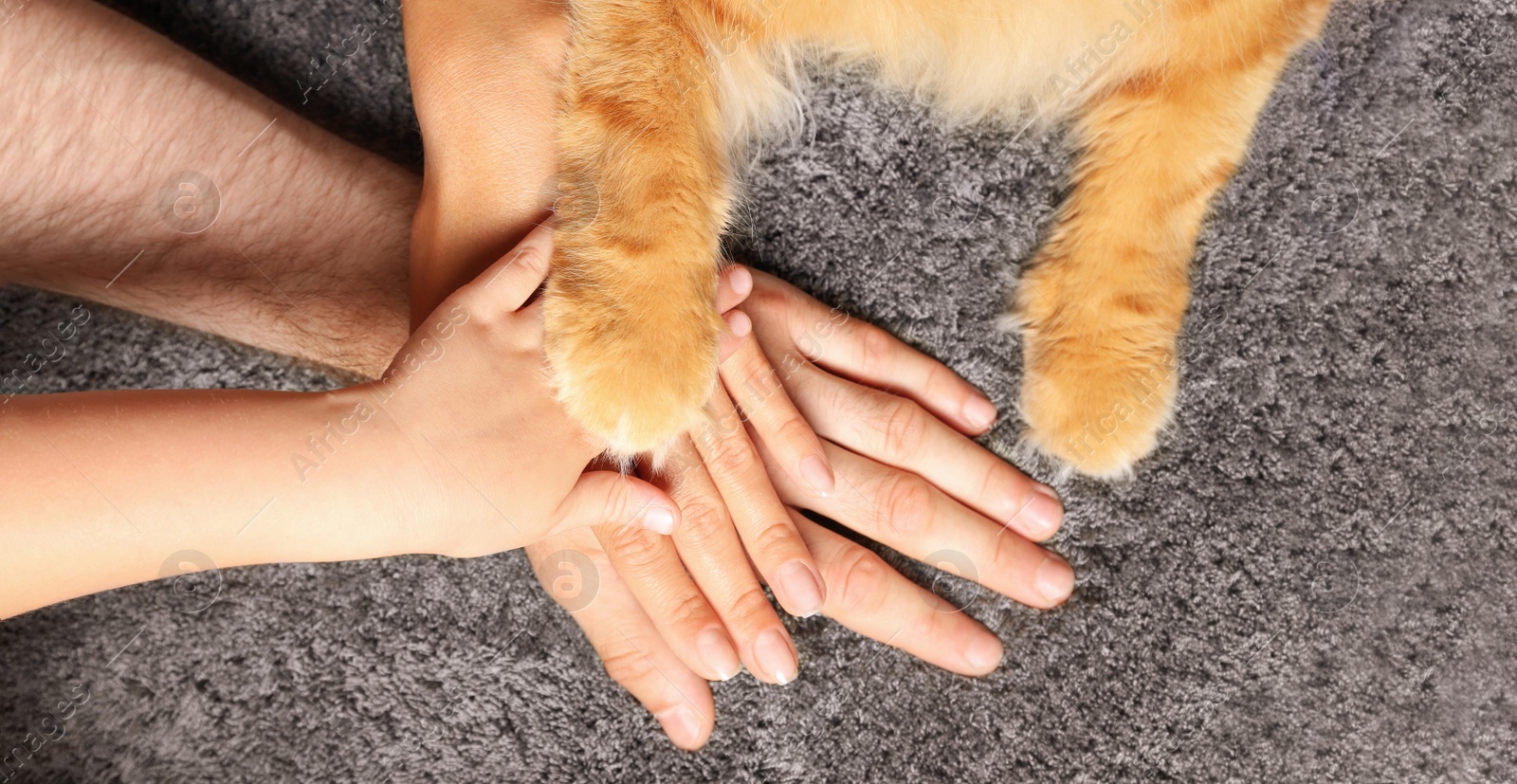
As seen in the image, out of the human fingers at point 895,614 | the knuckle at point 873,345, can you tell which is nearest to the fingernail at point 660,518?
the human fingers at point 895,614

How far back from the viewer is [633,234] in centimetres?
79

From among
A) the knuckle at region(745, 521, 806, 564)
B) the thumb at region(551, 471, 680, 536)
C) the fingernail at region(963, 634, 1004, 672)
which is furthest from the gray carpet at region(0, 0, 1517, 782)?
the thumb at region(551, 471, 680, 536)

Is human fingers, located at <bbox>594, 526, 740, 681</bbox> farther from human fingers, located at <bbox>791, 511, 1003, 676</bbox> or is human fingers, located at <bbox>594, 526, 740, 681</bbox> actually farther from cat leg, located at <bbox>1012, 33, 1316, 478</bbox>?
cat leg, located at <bbox>1012, 33, 1316, 478</bbox>

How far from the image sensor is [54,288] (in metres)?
1.03

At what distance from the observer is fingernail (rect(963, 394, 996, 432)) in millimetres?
1062

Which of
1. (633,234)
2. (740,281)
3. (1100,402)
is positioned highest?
(633,234)

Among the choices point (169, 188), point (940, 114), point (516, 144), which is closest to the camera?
point (516, 144)

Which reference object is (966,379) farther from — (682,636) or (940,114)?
(682,636)

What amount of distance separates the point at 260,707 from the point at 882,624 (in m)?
0.73

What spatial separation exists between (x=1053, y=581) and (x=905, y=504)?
7.8 inches

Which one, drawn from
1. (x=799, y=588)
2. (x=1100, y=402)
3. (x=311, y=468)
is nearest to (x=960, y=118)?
(x=1100, y=402)

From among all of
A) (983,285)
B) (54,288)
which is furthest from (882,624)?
(54,288)

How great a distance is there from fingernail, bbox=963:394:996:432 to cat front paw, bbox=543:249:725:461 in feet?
1.32

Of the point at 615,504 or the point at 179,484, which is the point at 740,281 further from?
the point at 179,484
